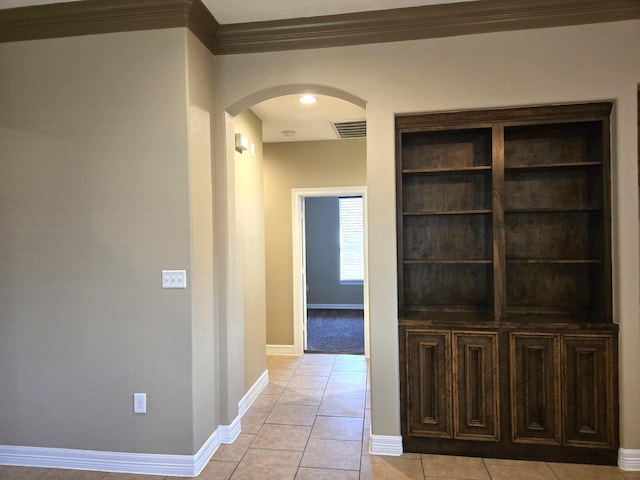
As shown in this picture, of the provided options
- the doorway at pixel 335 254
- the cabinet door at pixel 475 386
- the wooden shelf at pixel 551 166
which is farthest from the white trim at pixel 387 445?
the doorway at pixel 335 254

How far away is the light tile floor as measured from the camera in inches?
97.9

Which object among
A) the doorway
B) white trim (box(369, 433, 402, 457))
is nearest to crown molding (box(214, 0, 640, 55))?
white trim (box(369, 433, 402, 457))

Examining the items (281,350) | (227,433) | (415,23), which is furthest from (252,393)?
(415,23)

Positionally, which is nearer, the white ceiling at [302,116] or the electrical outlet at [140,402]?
the electrical outlet at [140,402]

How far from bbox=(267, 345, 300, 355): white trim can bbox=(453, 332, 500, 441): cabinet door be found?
278 centimetres

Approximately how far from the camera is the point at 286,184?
5195 millimetres

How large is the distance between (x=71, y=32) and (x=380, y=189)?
7.29 feet

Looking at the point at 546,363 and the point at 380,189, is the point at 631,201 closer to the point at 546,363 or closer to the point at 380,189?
the point at 546,363

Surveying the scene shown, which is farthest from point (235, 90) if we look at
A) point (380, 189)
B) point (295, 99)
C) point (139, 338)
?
point (139, 338)

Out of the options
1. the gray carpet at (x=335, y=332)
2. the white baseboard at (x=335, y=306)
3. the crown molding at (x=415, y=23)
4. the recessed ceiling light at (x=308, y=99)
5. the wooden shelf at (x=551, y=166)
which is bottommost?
the gray carpet at (x=335, y=332)

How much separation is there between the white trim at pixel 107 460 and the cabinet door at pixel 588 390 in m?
2.37

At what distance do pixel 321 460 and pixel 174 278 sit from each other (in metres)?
1.52

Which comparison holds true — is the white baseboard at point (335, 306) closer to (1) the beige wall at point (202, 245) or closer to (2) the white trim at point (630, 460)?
(1) the beige wall at point (202, 245)

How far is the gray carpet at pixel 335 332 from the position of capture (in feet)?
18.1
